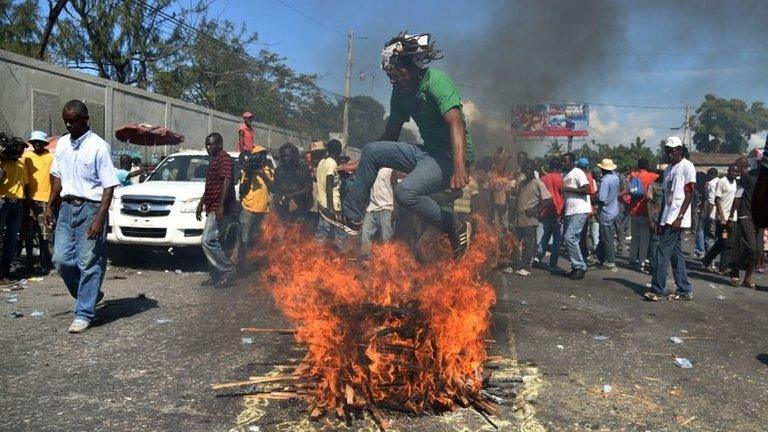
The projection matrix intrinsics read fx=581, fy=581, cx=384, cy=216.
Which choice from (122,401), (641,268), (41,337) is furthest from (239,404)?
(641,268)

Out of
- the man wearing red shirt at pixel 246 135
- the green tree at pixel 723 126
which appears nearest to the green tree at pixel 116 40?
the man wearing red shirt at pixel 246 135

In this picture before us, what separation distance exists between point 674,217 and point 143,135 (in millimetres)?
11997

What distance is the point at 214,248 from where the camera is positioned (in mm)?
7430

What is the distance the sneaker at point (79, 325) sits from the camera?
5094 millimetres

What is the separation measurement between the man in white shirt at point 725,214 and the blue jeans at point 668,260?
3.27 meters

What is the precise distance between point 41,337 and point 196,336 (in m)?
1.29

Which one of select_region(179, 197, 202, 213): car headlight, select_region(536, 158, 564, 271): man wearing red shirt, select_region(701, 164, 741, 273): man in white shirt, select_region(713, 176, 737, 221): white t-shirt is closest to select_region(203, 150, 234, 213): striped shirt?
select_region(179, 197, 202, 213): car headlight

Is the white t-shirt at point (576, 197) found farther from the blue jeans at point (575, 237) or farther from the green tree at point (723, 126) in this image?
the green tree at point (723, 126)

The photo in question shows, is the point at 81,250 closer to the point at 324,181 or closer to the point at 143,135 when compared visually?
the point at 324,181

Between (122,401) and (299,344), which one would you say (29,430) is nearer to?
(122,401)

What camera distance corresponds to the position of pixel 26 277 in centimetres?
784

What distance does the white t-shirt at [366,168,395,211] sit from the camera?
29.0 feet

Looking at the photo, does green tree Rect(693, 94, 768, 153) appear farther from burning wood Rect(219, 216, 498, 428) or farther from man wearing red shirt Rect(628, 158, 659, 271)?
burning wood Rect(219, 216, 498, 428)

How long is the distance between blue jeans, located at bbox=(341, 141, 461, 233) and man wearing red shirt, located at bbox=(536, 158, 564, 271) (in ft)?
17.5
